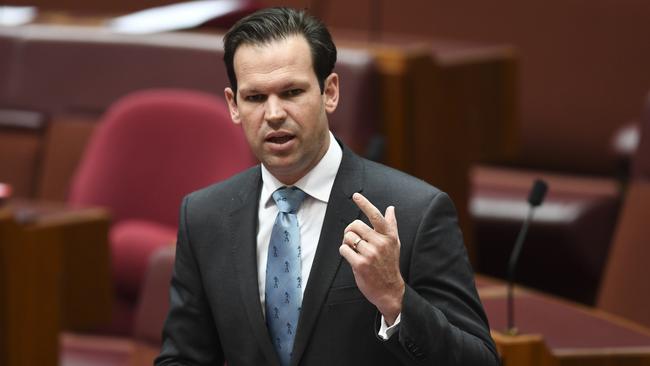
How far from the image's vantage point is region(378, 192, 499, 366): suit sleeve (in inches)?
30.2

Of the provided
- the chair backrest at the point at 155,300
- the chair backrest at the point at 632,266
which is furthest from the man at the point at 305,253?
the chair backrest at the point at 632,266

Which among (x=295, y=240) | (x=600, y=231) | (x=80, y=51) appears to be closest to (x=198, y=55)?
(x=80, y=51)

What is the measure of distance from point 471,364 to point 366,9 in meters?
1.84

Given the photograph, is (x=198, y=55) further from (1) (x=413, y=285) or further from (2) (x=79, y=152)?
(1) (x=413, y=285)

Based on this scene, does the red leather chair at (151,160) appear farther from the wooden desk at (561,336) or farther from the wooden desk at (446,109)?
the wooden desk at (561,336)

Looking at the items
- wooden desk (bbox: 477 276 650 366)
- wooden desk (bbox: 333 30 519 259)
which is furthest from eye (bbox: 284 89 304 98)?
wooden desk (bbox: 333 30 519 259)

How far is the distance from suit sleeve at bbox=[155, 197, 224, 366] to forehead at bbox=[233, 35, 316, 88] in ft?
0.43

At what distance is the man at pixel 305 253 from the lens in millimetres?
791

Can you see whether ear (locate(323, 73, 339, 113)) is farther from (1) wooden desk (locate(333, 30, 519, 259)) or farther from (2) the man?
(1) wooden desk (locate(333, 30, 519, 259))

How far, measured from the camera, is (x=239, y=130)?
157cm

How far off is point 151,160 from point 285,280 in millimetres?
857

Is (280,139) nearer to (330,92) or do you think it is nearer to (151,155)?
(330,92)

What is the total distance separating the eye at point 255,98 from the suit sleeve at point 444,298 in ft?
0.40

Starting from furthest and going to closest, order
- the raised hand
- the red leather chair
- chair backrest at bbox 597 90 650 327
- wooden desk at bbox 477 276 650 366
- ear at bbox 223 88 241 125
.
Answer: the red leather chair, chair backrest at bbox 597 90 650 327, wooden desk at bbox 477 276 650 366, ear at bbox 223 88 241 125, the raised hand
